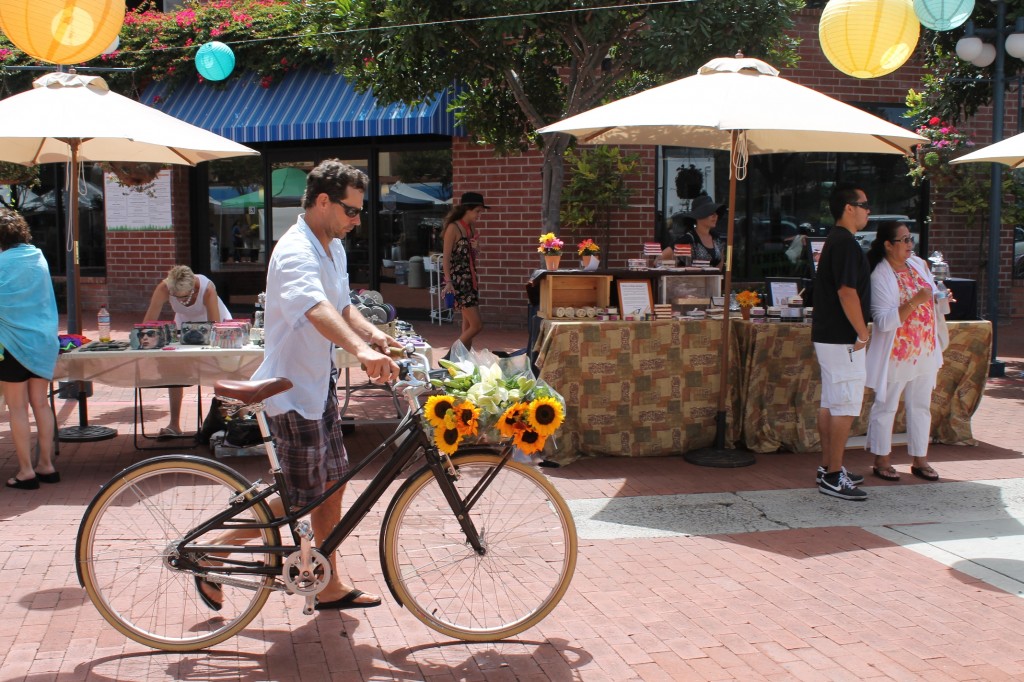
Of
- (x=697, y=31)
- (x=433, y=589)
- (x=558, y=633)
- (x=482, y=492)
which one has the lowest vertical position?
(x=558, y=633)

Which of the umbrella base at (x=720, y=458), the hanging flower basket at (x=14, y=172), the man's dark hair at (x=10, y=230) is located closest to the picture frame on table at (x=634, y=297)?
the umbrella base at (x=720, y=458)

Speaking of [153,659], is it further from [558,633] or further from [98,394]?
[98,394]

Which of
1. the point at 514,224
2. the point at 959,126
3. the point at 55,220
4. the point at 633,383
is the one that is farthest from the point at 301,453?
the point at 55,220

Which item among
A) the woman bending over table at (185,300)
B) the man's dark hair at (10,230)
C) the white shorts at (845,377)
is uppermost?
the man's dark hair at (10,230)

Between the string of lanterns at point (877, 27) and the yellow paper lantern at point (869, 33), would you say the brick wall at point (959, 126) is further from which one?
the yellow paper lantern at point (869, 33)

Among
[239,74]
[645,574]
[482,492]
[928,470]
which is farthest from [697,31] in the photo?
[239,74]

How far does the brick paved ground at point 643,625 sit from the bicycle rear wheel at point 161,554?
0.13 meters

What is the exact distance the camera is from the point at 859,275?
644 cm

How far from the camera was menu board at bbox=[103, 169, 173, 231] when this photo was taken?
17.2 metres

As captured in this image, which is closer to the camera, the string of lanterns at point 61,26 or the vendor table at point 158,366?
the vendor table at point 158,366

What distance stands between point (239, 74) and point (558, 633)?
1371 centimetres

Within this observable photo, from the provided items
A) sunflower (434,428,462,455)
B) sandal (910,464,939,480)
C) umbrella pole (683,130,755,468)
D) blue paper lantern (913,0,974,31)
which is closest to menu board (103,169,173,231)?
umbrella pole (683,130,755,468)

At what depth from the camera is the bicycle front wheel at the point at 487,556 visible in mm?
4133

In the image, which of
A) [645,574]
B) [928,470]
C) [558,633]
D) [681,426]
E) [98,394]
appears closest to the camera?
[558,633]
